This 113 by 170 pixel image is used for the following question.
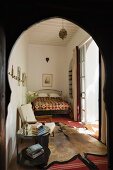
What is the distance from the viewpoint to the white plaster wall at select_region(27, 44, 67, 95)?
7.94 m

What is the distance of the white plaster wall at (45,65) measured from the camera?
794 cm

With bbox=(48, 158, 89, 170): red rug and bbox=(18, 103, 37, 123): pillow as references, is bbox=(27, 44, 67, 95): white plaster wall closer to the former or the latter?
bbox=(18, 103, 37, 123): pillow

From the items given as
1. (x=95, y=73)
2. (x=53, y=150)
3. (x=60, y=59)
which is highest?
(x=60, y=59)

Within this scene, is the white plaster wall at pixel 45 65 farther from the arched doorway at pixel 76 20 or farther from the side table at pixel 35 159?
the arched doorway at pixel 76 20

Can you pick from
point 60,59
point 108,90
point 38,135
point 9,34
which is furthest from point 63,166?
point 60,59

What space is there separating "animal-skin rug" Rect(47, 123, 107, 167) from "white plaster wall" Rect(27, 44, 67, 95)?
381 centimetres

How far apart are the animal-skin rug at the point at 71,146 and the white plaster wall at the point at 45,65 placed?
381 centimetres

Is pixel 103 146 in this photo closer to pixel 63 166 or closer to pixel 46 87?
pixel 63 166

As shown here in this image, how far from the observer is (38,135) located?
2922mm

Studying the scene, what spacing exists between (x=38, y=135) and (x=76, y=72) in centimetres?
367

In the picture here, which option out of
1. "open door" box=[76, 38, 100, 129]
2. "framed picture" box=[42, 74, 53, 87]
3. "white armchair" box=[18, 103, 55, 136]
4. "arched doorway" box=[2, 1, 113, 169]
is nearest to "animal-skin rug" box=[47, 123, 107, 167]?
"white armchair" box=[18, 103, 55, 136]

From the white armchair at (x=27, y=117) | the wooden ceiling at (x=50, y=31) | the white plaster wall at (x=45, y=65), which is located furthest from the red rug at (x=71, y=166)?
the white plaster wall at (x=45, y=65)

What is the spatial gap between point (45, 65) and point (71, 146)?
5.17 meters

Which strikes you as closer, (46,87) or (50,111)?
(50,111)
